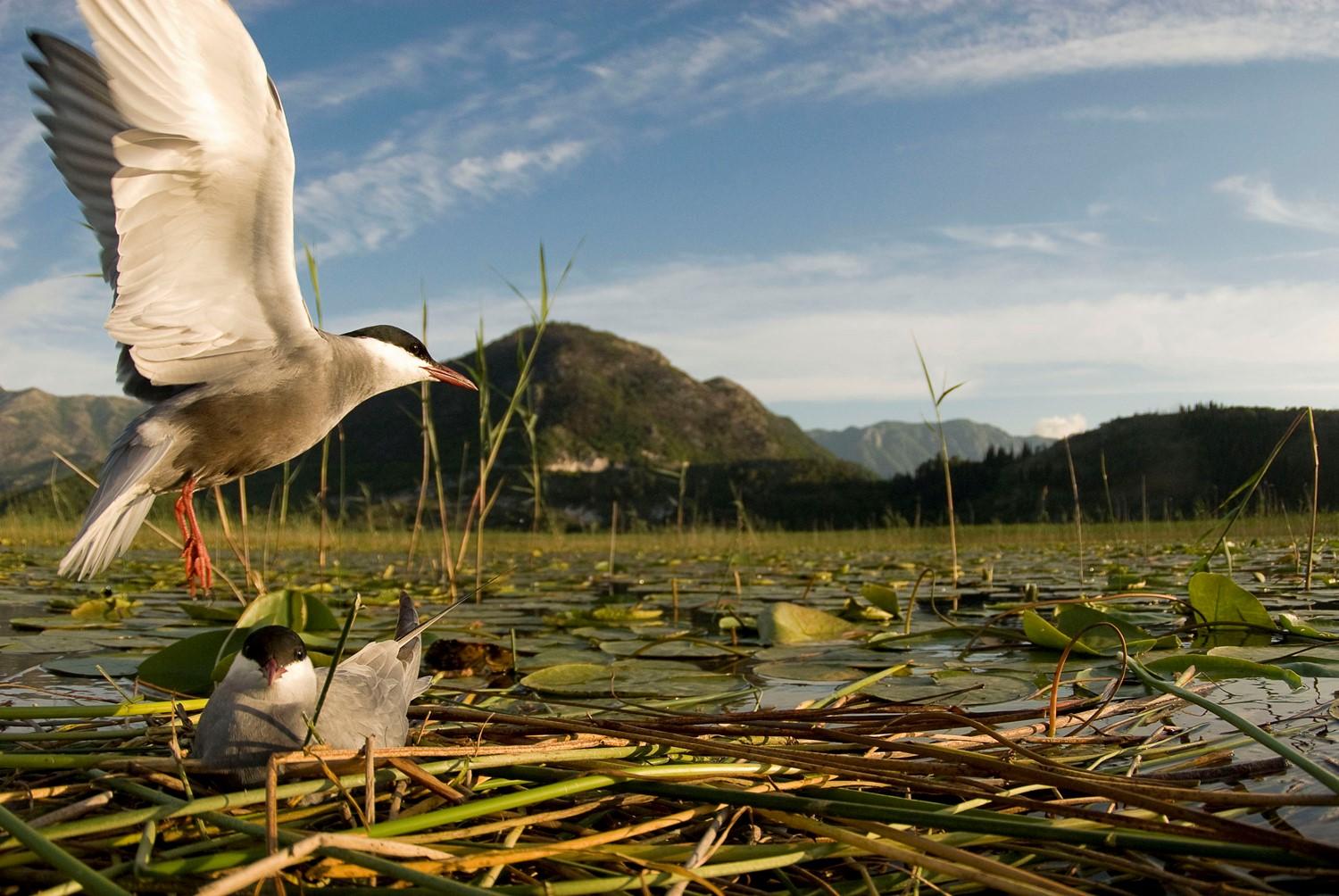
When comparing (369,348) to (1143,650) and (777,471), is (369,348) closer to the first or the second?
(1143,650)

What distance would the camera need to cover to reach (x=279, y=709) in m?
1.53

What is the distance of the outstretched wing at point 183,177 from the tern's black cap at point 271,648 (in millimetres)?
1732

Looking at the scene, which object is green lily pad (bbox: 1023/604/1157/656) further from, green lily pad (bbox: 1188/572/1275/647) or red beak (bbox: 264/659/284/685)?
red beak (bbox: 264/659/284/685)

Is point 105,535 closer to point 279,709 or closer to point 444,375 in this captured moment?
point 444,375

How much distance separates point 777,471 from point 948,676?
5875 cm

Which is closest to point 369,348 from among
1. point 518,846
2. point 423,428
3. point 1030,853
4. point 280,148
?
point 280,148

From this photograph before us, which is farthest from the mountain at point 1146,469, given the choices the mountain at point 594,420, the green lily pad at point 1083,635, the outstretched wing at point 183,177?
the outstretched wing at point 183,177

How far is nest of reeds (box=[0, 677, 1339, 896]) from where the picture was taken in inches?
43.4

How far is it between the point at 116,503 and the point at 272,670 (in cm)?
169

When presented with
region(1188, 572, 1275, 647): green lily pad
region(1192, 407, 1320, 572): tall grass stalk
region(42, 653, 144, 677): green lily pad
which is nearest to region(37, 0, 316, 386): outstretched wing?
region(42, 653, 144, 677): green lily pad

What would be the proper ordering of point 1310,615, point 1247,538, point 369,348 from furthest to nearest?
1. point 1247,538
2. point 1310,615
3. point 369,348

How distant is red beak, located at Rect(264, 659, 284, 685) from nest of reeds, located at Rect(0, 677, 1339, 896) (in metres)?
0.17

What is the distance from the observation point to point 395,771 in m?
1.40

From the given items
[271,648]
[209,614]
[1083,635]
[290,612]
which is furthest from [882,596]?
[271,648]
